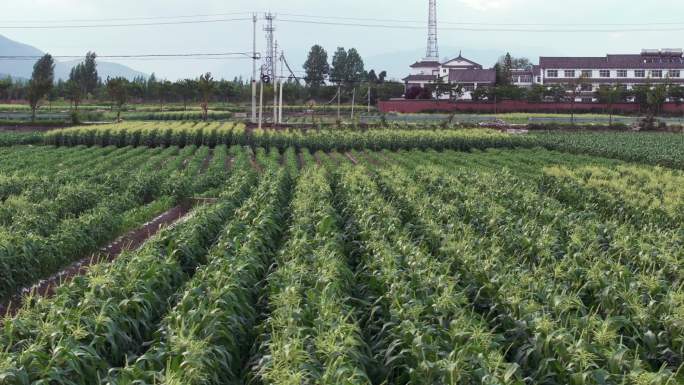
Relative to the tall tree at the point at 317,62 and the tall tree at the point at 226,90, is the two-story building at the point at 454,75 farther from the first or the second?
the tall tree at the point at 226,90

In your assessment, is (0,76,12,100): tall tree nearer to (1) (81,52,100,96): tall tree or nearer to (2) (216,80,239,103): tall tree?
(1) (81,52,100,96): tall tree

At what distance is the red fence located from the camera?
2586 inches

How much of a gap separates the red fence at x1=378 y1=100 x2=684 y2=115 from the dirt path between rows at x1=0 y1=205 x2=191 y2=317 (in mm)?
53370

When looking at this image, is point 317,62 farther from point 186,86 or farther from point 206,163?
point 206,163

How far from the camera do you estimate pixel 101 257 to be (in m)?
11.0

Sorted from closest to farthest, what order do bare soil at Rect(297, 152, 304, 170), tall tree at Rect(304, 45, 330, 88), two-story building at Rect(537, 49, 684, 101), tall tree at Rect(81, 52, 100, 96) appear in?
bare soil at Rect(297, 152, 304, 170), two-story building at Rect(537, 49, 684, 101), tall tree at Rect(81, 52, 100, 96), tall tree at Rect(304, 45, 330, 88)

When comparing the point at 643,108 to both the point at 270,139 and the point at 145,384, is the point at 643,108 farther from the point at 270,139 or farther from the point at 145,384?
the point at 145,384

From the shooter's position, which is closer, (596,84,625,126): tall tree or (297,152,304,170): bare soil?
(297,152,304,170): bare soil

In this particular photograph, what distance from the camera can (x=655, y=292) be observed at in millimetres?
7285

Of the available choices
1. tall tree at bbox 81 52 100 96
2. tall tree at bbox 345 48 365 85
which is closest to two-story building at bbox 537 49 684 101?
tall tree at bbox 345 48 365 85

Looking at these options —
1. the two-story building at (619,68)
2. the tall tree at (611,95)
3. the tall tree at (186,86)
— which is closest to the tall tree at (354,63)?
the two-story building at (619,68)

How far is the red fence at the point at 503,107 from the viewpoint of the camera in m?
65.7

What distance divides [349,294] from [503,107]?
62958 mm

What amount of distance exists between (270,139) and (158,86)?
44.2 meters
